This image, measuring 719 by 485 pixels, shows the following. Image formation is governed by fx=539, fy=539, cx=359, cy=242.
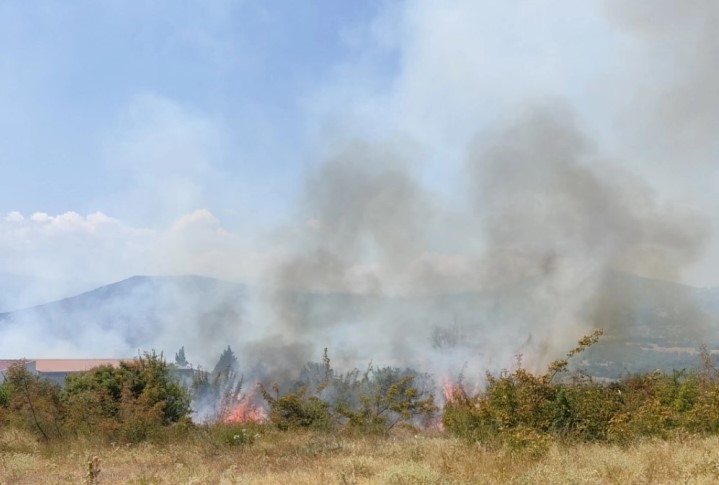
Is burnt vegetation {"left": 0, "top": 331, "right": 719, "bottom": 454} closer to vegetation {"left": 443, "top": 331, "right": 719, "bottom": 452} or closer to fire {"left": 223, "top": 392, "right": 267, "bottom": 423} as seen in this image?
vegetation {"left": 443, "top": 331, "right": 719, "bottom": 452}

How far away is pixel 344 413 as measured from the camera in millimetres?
15375

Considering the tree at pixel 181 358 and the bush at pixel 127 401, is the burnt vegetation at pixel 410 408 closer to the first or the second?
the bush at pixel 127 401

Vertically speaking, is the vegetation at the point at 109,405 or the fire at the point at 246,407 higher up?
the vegetation at the point at 109,405

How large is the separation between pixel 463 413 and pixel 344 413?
442cm

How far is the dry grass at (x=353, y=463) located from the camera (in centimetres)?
702

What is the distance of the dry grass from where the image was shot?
23.0 ft

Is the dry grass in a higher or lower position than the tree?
lower

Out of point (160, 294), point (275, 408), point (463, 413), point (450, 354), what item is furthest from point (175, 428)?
point (160, 294)

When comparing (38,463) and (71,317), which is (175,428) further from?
(71,317)

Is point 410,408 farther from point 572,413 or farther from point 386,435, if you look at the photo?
point 572,413

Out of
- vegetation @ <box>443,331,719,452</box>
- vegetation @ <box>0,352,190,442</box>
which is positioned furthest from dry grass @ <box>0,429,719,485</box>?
vegetation @ <box>0,352,190,442</box>

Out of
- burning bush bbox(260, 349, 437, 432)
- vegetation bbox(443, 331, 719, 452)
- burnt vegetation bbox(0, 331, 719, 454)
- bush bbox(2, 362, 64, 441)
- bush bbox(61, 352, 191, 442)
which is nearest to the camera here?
Result: vegetation bbox(443, 331, 719, 452)

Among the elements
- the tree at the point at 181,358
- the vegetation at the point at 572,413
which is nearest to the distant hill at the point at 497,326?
the tree at the point at 181,358

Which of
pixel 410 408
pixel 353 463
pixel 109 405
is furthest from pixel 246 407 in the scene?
pixel 353 463
